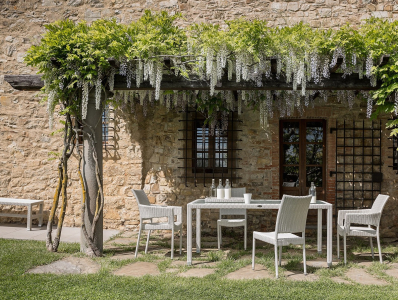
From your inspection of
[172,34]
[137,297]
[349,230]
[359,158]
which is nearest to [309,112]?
[359,158]

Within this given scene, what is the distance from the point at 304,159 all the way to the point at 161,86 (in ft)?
9.99

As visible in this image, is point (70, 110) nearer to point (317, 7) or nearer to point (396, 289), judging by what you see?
point (396, 289)

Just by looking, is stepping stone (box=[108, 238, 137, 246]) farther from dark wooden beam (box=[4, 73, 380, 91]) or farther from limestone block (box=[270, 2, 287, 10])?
limestone block (box=[270, 2, 287, 10])

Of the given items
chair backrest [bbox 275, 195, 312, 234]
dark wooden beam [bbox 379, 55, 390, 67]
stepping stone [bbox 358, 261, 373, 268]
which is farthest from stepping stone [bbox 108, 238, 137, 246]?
dark wooden beam [bbox 379, 55, 390, 67]

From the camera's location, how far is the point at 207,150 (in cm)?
654

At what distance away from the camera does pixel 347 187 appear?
6.25 meters

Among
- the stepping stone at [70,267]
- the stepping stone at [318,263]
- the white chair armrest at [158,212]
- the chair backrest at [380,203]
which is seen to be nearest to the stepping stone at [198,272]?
the white chair armrest at [158,212]

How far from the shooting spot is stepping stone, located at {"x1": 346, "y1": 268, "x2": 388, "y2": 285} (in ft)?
11.9

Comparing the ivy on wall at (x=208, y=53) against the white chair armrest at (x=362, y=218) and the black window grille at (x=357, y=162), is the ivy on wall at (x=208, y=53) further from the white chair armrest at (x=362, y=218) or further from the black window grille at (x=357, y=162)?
the black window grille at (x=357, y=162)

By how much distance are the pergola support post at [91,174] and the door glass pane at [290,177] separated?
10.4 ft

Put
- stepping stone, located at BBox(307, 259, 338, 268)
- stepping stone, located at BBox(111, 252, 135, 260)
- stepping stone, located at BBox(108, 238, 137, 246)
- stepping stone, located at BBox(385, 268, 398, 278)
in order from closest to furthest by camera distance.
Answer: stepping stone, located at BBox(385, 268, 398, 278) < stepping stone, located at BBox(307, 259, 338, 268) < stepping stone, located at BBox(111, 252, 135, 260) < stepping stone, located at BBox(108, 238, 137, 246)

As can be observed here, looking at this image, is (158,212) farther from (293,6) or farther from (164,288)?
(293,6)

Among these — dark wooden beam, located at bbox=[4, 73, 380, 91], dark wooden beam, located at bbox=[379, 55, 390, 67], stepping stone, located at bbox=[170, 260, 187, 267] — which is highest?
dark wooden beam, located at bbox=[379, 55, 390, 67]

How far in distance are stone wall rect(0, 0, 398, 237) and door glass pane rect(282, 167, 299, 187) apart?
0.27 m
